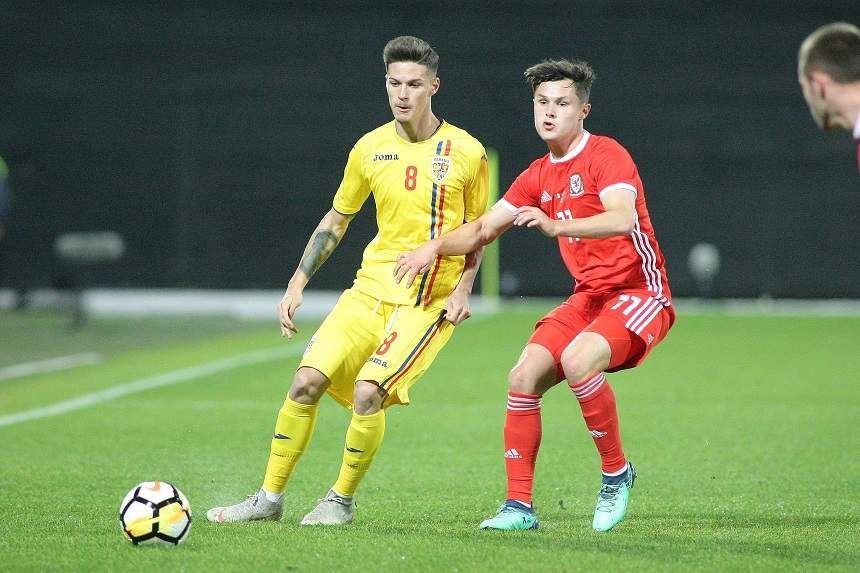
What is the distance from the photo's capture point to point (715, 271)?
1833 cm

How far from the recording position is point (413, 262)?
495 cm

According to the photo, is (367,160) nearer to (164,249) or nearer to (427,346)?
(427,346)

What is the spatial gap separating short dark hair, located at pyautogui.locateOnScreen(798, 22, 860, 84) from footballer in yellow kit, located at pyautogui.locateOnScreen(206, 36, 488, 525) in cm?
167

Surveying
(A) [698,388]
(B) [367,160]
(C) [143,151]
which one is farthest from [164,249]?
(B) [367,160]

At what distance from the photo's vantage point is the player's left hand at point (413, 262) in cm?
493

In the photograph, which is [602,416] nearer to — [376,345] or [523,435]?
[523,435]

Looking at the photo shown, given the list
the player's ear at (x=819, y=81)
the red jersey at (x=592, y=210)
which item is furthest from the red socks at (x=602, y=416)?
the player's ear at (x=819, y=81)

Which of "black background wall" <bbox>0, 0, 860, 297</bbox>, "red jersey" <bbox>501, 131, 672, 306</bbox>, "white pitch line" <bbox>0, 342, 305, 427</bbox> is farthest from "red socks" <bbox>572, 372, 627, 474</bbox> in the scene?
"black background wall" <bbox>0, 0, 860, 297</bbox>

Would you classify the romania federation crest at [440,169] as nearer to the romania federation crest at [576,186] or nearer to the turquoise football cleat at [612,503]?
the romania federation crest at [576,186]

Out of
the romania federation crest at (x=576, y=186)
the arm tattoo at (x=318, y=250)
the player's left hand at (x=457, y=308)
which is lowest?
the player's left hand at (x=457, y=308)

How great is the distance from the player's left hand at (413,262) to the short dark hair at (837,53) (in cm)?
162

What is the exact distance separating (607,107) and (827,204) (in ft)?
11.2

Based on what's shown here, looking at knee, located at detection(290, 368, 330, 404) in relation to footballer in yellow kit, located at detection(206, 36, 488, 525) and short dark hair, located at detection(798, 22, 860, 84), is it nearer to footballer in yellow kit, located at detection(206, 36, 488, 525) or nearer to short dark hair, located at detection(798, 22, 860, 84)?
footballer in yellow kit, located at detection(206, 36, 488, 525)

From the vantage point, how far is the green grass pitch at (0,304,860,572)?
4.46 metres
